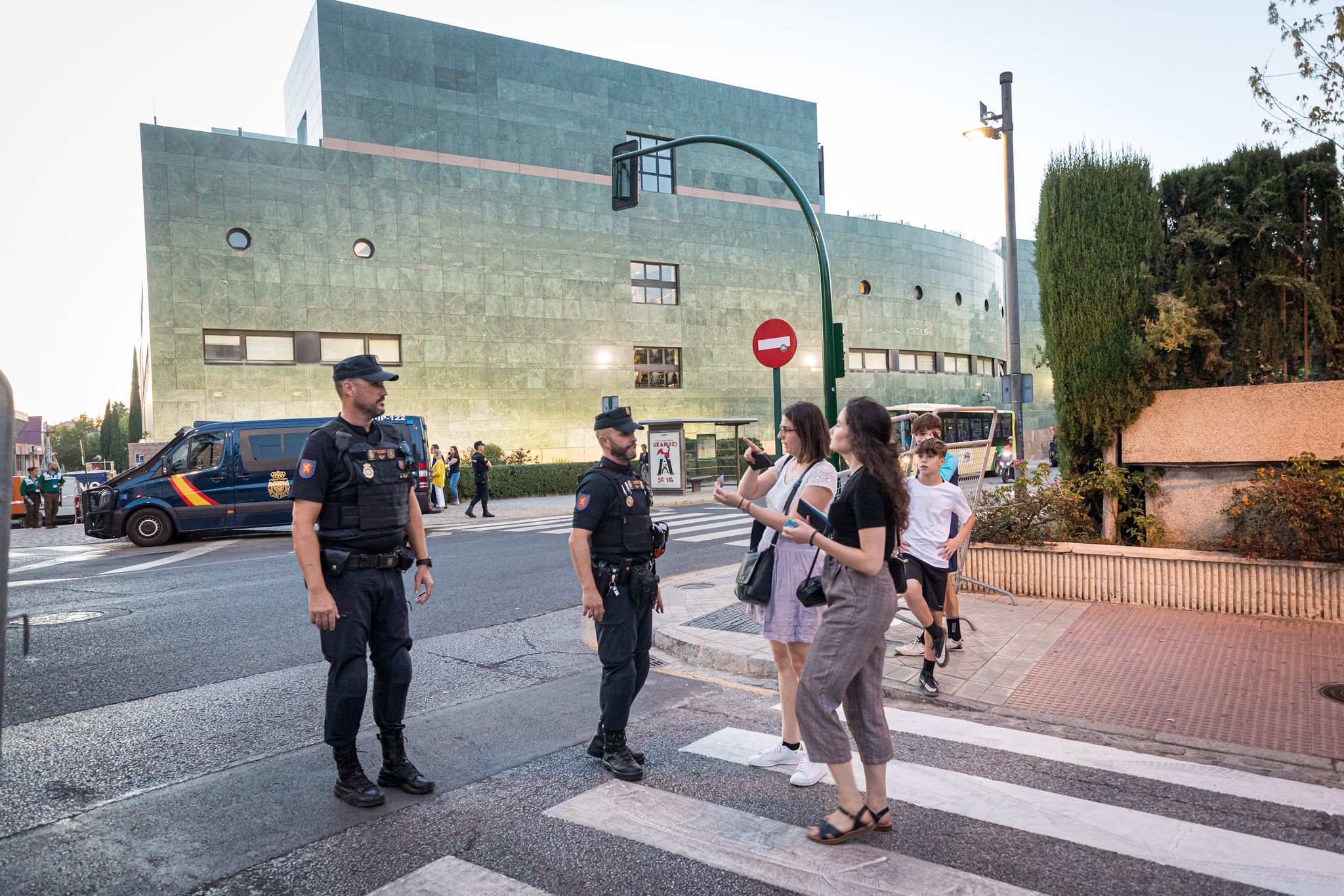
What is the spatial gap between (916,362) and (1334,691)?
3900cm

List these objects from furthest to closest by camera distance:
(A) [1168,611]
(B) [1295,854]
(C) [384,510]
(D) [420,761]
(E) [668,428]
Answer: (E) [668,428] < (A) [1168,611] < (D) [420,761] < (C) [384,510] < (B) [1295,854]

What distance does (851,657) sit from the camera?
3572 mm

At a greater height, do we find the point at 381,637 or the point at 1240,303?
the point at 1240,303

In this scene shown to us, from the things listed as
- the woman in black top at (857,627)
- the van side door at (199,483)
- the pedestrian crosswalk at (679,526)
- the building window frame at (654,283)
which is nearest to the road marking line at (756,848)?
the woman in black top at (857,627)

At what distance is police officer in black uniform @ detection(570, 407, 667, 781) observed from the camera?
425 cm

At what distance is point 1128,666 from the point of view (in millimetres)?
5980

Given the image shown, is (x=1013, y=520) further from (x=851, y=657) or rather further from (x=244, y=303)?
(x=244, y=303)

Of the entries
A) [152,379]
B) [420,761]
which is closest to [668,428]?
[152,379]

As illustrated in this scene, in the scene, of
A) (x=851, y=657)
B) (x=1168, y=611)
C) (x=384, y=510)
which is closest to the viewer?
(x=851, y=657)

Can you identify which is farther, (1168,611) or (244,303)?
(244,303)

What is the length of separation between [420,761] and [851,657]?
2.37 meters

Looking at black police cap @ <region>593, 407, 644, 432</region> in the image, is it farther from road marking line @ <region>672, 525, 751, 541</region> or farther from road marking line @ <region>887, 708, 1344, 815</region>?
road marking line @ <region>672, 525, 751, 541</region>

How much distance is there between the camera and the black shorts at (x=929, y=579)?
5805mm

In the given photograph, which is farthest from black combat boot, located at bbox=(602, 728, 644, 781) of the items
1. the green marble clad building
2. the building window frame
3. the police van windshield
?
the building window frame
